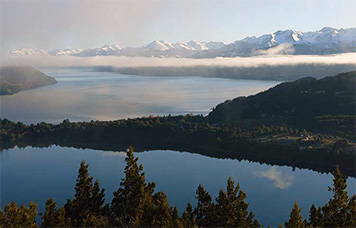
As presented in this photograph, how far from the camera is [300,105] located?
240 feet

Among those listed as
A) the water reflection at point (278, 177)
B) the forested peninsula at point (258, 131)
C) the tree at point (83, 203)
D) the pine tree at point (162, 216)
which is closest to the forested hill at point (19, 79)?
the forested peninsula at point (258, 131)

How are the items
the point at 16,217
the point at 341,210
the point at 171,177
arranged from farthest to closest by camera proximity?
the point at 171,177 < the point at 341,210 < the point at 16,217

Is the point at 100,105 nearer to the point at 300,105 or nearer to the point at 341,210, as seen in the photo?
the point at 300,105

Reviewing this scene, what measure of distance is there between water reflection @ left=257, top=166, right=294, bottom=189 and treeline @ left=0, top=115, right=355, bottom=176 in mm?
4177

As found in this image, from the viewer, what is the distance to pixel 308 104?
238 feet

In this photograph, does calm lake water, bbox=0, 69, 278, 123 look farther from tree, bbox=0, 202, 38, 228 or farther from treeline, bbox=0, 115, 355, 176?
A: tree, bbox=0, 202, 38, 228

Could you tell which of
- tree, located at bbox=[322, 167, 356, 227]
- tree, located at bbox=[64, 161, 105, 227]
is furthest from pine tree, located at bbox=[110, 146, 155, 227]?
tree, located at bbox=[322, 167, 356, 227]

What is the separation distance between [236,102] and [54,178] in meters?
47.3

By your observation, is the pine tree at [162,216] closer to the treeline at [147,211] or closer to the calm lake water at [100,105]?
the treeline at [147,211]

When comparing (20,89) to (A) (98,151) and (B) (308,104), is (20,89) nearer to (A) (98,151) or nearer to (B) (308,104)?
(A) (98,151)

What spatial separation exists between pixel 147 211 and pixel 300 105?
6021 centimetres

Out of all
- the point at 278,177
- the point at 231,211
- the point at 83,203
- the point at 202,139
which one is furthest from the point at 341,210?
the point at 202,139

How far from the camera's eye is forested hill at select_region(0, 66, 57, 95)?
5548 inches

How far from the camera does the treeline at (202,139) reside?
49938 mm
